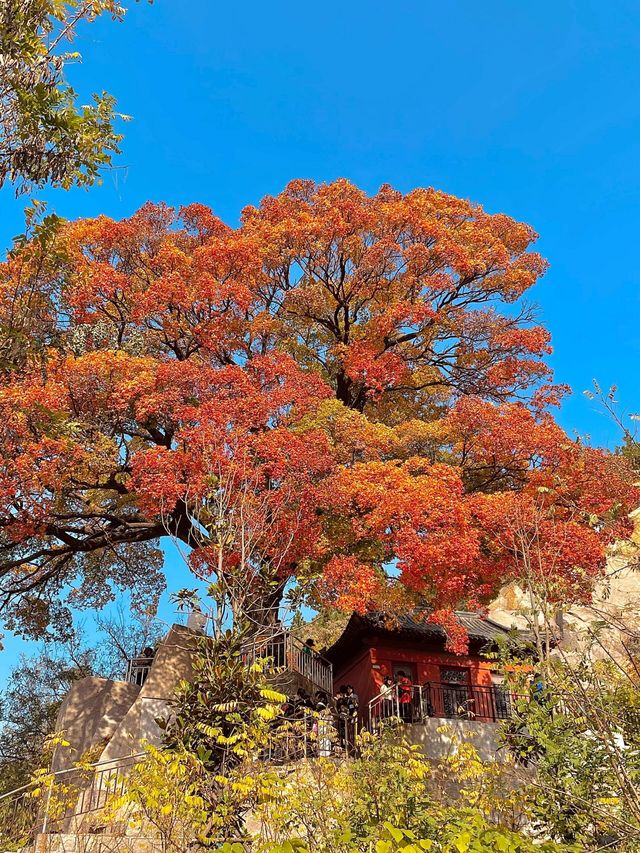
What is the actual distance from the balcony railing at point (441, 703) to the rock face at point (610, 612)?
108 inches

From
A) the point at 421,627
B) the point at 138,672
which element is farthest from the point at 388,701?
the point at 138,672

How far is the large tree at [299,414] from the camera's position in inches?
519

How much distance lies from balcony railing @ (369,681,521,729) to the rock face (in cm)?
274

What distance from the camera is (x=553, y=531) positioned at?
12.9 m

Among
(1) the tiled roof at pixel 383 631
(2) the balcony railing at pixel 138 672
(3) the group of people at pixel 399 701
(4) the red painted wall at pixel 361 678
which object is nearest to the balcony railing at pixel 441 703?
(3) the group of people at pixel 399 701

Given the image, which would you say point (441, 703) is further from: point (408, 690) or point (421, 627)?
point (421, 627)

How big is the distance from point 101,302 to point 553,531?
505 inches

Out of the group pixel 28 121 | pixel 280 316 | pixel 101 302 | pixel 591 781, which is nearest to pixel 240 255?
pixel 280 316

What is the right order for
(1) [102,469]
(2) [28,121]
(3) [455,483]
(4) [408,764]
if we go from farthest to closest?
(1) [102,469]
(3) [455,483]
(4) [408,764]
(2) [28,121]

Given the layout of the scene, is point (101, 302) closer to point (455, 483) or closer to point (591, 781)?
point (455, 483)

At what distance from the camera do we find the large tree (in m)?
13.2

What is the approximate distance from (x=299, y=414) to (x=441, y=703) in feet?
33.4

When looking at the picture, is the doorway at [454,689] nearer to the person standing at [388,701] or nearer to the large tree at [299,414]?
the person standing at [388,701]

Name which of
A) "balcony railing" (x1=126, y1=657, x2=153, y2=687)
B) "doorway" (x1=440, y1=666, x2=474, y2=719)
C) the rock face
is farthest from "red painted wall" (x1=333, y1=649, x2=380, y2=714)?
"balcony railing" (x1=126, y1=657, x2=153, y2=687)
